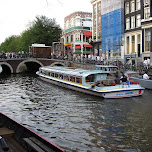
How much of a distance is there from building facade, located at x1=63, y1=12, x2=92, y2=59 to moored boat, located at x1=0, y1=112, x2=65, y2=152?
177 ft

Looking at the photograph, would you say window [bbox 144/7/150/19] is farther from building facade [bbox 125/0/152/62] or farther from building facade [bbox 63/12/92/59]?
building facade [bbox 63/12/92/59]

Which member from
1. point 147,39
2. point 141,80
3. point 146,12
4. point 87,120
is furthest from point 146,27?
point 87,120

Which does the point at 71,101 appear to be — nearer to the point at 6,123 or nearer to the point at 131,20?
the point at 6,123

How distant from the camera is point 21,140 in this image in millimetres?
7691

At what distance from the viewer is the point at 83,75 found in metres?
21.0

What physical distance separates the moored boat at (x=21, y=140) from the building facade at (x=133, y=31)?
3042 cm

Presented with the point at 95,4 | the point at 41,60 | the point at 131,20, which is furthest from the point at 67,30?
the point at 131,20

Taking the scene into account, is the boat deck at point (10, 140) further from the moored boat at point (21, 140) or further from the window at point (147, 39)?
the window at point (147, 39)

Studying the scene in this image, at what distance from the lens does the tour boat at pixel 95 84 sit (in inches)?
715

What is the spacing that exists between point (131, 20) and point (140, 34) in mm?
3689

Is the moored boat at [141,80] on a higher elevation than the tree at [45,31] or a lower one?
lower

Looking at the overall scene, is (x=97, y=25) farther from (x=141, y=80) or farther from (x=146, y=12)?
(x=141, y=80)

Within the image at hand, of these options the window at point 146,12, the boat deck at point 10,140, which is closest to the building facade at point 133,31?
the window at point 146,12

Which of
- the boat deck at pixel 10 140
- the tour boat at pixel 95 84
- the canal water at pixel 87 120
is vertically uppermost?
the tour boat at pixel 95 84
